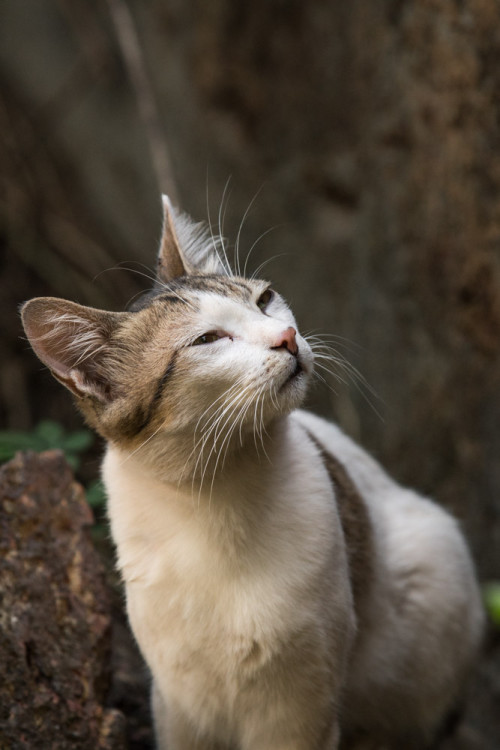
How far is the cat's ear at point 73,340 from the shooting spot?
2014 mm

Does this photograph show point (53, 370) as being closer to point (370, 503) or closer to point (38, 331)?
point (38, 331)

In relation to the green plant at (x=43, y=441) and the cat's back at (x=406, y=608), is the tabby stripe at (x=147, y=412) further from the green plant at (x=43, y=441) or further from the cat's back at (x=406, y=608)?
the green plant at (x=43, y=441)

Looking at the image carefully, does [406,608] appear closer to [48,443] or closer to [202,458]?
[202,458]

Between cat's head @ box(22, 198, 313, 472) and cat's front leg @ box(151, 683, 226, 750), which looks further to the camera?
cat's front leg @ box(151, 683, 226, 750)

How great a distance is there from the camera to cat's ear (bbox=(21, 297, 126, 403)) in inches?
79.3

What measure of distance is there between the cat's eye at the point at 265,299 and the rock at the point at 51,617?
0.96m

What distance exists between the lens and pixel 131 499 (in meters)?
2.29

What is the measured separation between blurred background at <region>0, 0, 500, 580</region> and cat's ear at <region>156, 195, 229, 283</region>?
1.05 m

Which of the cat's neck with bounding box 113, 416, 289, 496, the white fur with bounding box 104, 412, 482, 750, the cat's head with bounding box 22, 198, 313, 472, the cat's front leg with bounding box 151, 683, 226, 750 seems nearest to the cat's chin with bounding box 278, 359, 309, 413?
the cat's head with bounding box 22, 198, 313, 472

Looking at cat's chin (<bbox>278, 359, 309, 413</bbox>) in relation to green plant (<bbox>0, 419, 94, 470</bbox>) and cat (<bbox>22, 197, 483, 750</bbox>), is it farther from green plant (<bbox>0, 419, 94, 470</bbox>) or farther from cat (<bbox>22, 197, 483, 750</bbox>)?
green plant (<bbox>0, 419, 94, 470</bbox>)

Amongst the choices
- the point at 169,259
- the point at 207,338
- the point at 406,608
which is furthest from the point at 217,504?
the point at 406,608

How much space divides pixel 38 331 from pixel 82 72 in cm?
370

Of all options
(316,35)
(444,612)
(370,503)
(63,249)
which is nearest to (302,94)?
(316,35)

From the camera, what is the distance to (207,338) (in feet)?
6.97
